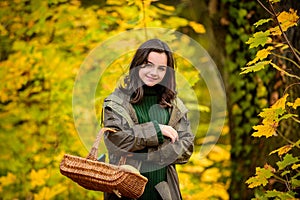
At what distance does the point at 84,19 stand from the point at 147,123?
4.11 meters

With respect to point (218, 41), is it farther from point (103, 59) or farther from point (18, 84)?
point (18, 84)

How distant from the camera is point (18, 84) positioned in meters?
6.76

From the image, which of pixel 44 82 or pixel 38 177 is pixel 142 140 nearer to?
pixel 38 177

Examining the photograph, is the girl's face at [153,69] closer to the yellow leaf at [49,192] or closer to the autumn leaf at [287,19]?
the autumn leaf at [287,19]

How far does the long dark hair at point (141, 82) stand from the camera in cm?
343

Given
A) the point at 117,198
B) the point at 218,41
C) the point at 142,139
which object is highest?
the point at 218,41

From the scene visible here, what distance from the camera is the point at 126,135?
3242 mm

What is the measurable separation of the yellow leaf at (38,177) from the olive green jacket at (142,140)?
10.0ft

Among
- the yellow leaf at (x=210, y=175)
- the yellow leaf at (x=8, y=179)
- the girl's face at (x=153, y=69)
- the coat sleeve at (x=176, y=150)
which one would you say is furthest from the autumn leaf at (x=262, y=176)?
the yellow leaf at (x=8, y=179)

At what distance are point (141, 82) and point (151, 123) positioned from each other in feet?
0.86

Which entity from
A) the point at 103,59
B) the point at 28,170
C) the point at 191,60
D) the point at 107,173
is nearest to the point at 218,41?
the point at 191,60

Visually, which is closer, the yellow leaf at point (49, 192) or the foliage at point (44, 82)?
the yellow leaf at point (49, 192)

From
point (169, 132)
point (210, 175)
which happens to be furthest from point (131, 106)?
point (210, 175)

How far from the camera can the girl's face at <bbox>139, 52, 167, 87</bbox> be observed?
3.40 metres
